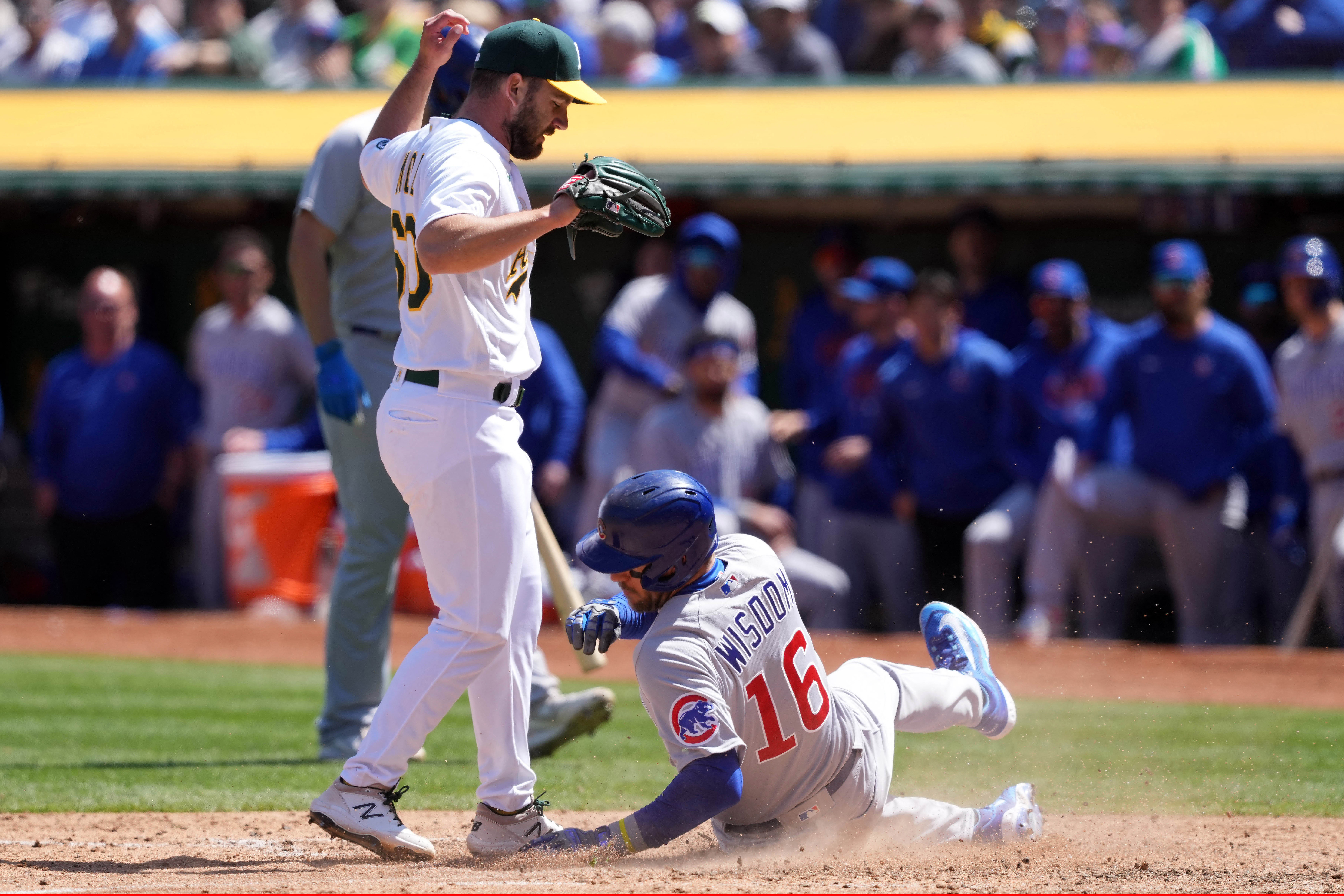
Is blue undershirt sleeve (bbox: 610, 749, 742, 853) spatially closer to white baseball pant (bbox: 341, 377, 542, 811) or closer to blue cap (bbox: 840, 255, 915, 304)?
Result: white baseball pant (bbox: 341, 377, 542, 811)

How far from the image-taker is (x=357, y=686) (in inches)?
199

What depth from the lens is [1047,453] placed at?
8352 millimetres

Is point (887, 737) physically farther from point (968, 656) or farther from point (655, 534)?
point (655, 534)

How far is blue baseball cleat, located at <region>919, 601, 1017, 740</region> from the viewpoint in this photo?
13.4ft

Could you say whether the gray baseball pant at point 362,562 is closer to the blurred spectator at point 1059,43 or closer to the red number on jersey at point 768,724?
the red number on jersey at point 768,724

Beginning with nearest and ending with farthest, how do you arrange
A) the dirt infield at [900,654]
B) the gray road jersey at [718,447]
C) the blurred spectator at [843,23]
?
the dirt infield at [900,654] < the gray road jersey at [718,447] < the blurred spectator at [843,23]

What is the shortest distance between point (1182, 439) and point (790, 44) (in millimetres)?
3686

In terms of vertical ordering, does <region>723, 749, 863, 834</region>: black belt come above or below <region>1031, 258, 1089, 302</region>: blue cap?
below

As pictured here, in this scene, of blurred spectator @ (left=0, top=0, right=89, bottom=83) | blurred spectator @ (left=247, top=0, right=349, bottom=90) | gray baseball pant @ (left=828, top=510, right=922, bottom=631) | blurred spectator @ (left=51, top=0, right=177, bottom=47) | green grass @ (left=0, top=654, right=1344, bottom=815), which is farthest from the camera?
blurred spectator @ (left=0, top=0, right=89, bottom=83)

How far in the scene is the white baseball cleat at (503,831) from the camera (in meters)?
3.75

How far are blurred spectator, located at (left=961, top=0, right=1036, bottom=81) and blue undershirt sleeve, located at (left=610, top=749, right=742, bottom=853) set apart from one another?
751 centimetres

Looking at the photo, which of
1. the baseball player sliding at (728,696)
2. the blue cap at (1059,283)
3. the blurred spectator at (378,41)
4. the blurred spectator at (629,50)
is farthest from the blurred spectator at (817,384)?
the baseball player sliding at (728,696)

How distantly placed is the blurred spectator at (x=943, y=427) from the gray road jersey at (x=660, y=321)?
869 millimetres

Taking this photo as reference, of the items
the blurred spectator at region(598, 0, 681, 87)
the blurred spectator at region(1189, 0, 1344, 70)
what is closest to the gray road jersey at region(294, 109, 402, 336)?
the blurred spectator at region(598, 0, 681, 87)
